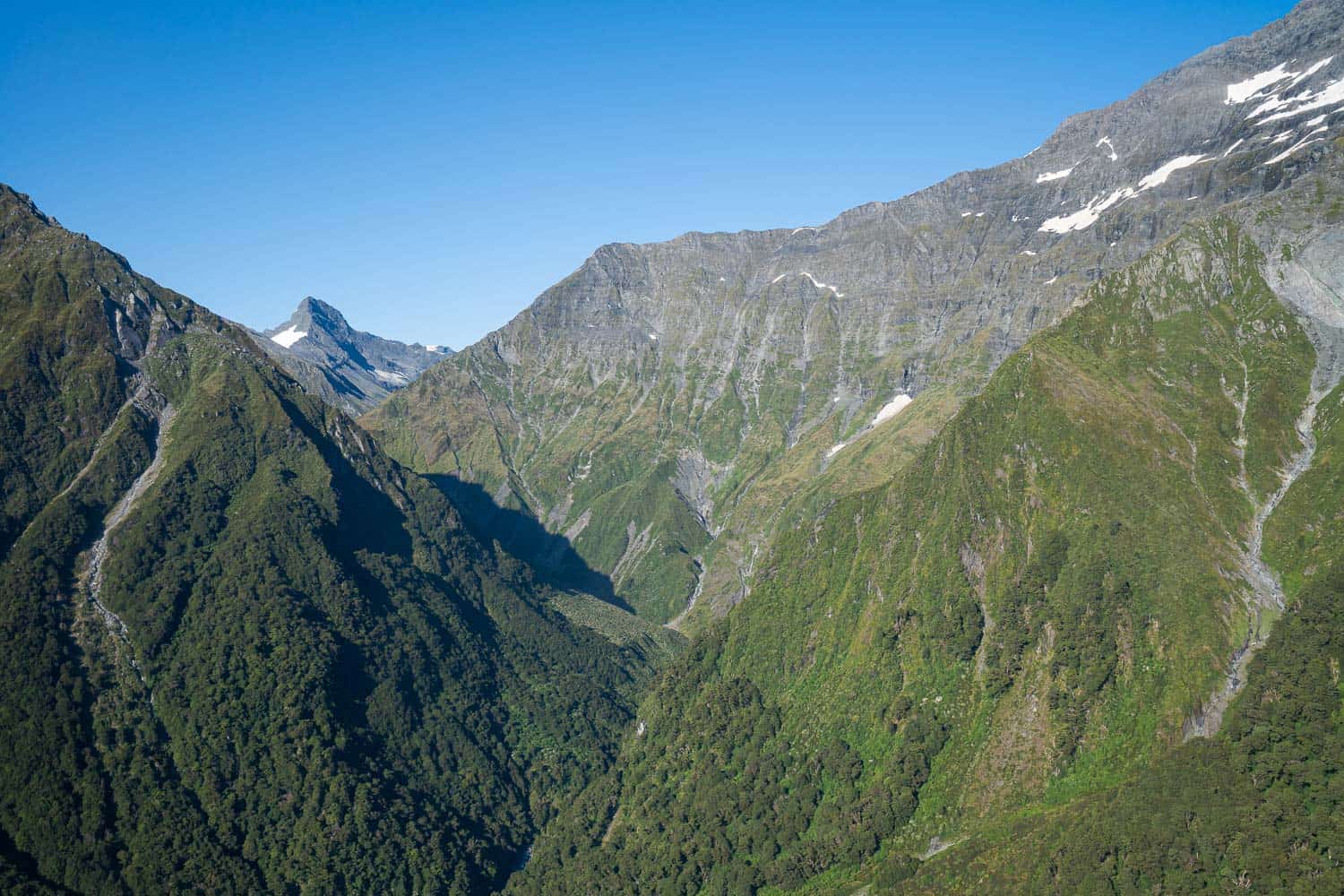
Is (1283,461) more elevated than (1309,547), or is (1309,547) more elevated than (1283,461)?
(1283,461)

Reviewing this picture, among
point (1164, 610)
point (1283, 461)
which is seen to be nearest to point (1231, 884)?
point (1164, 610)

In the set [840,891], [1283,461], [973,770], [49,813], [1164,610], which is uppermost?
[49,813]

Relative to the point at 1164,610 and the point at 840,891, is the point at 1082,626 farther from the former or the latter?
the point at 840,891

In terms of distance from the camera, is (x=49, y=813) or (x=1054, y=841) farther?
(x=49, y=813)

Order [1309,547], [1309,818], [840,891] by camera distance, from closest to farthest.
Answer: [1309,818], [1309,547], [840,891]

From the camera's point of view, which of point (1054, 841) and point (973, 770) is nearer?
point (1054, 841)

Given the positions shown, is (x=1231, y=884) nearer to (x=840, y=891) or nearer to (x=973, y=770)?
(x=973, y=770)

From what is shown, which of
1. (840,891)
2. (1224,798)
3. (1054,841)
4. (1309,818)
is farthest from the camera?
(840,891)

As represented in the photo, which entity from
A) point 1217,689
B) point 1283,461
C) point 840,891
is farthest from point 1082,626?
point 840,891

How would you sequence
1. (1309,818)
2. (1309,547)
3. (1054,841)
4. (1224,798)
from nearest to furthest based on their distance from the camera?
(1309,818), (1224,798), (1054,841), (1309,547)
